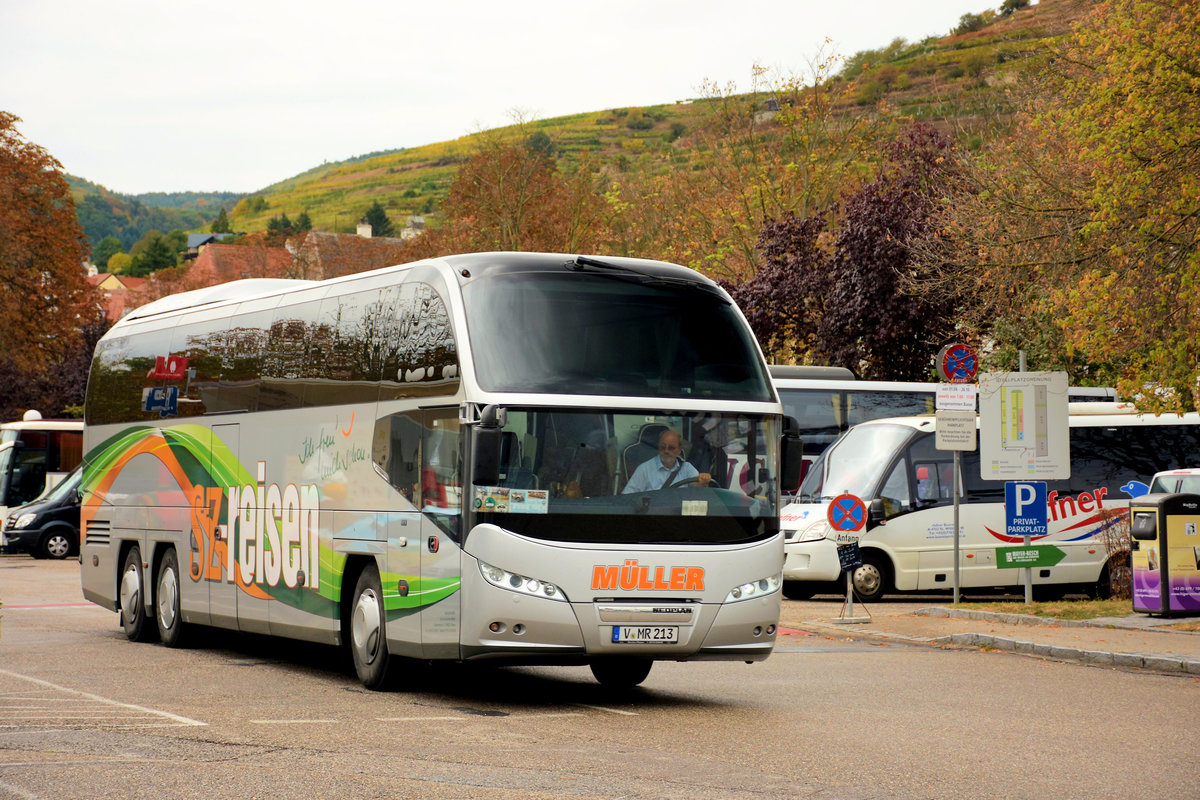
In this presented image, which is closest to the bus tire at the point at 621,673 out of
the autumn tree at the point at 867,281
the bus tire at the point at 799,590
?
the bus tire at the point at 799,590

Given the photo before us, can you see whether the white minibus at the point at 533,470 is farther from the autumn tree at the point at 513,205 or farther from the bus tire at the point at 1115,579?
the autumn tree at the point at 513,205

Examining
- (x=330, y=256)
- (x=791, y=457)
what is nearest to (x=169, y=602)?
(x=791, y=457)

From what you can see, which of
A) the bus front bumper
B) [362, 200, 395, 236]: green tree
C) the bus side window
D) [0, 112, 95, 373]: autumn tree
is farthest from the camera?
[362, 200, 395, 236]: green tree

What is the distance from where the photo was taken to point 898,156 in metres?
38.4

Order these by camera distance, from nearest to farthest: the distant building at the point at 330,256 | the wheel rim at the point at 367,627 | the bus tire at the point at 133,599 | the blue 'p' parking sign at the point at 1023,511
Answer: the wheel rim at the point at 367,627 → the bus tire at the point at 133,599 → the blue 'p' parking sign at the point at 1023,511 → the distant building at the point at 330,256

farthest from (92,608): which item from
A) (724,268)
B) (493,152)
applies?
(493,152)

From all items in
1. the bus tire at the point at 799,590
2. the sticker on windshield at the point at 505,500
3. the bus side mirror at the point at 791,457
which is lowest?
the bus tire at the point at 799,590

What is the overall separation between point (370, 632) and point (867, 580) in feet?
44.7

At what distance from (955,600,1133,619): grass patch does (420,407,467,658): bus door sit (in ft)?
35.8

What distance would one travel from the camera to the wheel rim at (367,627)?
41.8ft

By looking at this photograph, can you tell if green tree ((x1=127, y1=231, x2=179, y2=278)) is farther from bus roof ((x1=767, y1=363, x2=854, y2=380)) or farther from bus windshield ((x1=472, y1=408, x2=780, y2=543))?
bus windshield ((x1=472, y1=408, x2=780, y2=543))

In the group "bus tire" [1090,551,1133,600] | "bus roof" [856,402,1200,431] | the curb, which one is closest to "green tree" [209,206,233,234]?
"bus roof" [856,402,1200,431]

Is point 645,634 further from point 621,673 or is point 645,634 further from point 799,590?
point 799,590

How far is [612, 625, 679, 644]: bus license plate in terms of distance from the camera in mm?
11453
